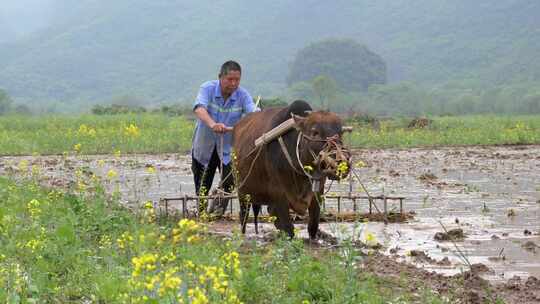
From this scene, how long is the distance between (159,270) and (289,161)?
111 inches

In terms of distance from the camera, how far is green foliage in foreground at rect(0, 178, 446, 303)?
5.02 metres

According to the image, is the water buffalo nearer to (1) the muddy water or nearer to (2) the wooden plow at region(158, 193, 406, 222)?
(2) the wooden plow at region(158, 193, 406, 222)

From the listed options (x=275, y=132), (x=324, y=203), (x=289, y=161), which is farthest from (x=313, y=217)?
(x=324, y=203)

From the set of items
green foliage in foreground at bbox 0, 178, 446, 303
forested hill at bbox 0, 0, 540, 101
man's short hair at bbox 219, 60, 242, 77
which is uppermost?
forested hill at bbox 0, 0, 540, 101

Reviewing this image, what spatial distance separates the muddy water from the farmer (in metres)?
0.64

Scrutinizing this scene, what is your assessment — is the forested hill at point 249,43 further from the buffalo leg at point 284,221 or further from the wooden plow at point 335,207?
the buffalo leg at point 284,221

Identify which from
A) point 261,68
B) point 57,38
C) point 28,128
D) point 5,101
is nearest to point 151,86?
point 261,68

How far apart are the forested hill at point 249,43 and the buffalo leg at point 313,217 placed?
99.9 m

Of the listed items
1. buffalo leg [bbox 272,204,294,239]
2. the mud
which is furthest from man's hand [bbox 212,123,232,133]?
buffalo leg [bbox 272,204,294,239]

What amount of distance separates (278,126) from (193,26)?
144 metres

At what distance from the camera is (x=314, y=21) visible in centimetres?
15388

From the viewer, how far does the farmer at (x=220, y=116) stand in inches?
386

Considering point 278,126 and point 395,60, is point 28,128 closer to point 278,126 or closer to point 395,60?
point 278,126

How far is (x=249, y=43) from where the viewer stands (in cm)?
14112
